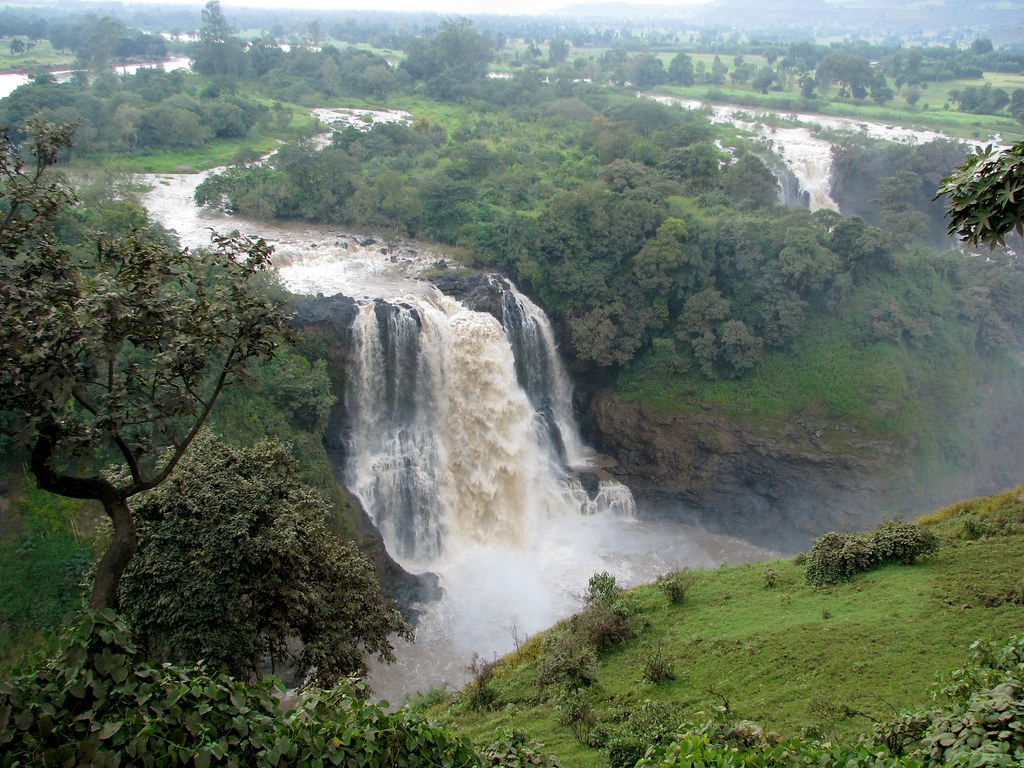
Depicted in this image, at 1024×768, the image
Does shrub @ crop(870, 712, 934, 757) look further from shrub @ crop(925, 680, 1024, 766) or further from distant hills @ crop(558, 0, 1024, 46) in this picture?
distant hills @ crop(558, 0, 1024, 46)

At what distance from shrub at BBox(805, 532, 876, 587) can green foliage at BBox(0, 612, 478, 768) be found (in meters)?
9.25

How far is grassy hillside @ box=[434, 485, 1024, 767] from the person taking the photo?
882 cm

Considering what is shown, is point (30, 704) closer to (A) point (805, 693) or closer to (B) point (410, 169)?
(A) point (805, 693)

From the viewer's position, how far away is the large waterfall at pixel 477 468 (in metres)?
19.8

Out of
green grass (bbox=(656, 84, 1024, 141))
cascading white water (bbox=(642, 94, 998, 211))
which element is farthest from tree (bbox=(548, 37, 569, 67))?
cascading white water (bbox=(642, 94, 998, 211))

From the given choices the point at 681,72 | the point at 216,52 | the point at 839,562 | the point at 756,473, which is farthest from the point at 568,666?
the point at 681,72

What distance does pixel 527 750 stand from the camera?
5414 mm

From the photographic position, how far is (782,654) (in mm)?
10305

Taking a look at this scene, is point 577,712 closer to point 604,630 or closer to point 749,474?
point 604,630

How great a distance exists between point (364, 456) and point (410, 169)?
16393 mm

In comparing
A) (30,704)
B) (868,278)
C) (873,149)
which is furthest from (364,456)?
(873,149)

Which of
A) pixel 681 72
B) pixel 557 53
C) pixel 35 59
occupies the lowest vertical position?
pixel 35 59

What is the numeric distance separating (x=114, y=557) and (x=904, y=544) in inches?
442

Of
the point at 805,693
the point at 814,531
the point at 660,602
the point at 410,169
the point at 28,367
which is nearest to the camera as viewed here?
the point at 28,367
